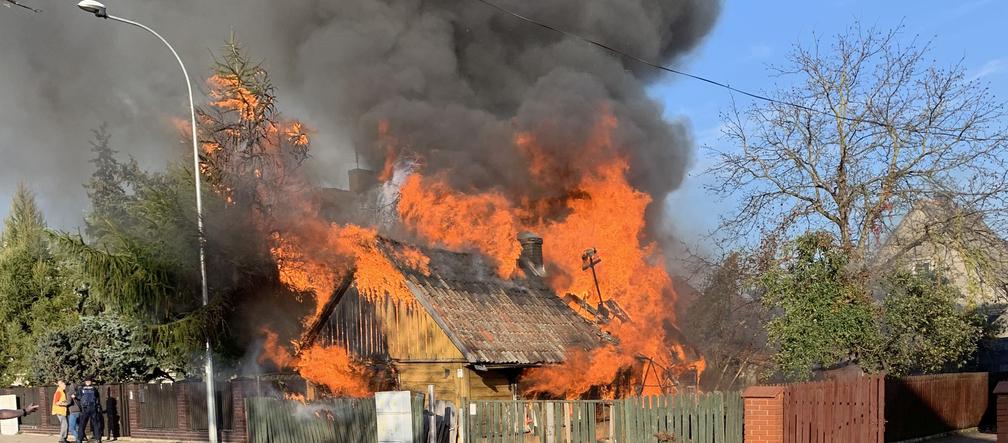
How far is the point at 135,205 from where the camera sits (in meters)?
22.4

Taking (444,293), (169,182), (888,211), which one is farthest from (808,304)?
(169,182)

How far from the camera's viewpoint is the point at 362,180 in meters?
25.5

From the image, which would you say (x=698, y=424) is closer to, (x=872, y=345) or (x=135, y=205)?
(x=872, y=345)

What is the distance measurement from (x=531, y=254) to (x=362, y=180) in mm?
5422

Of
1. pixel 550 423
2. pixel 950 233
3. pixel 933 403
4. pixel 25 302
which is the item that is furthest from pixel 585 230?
pixel 25 302

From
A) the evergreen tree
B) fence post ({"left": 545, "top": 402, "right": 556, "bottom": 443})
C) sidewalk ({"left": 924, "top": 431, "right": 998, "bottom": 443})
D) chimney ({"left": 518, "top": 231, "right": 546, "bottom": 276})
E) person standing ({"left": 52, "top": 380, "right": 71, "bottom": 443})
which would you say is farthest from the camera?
the evergreen tree

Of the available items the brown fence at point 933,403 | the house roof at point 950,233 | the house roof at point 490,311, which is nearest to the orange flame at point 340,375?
the house roof at point 490,311

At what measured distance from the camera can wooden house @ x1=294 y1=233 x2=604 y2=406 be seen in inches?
695

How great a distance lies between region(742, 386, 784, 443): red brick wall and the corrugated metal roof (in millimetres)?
6075

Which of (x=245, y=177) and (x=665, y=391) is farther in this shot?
(x=245, y=177)

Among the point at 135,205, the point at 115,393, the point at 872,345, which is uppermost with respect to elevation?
the point at 135,205

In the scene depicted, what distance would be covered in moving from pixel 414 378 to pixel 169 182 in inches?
333

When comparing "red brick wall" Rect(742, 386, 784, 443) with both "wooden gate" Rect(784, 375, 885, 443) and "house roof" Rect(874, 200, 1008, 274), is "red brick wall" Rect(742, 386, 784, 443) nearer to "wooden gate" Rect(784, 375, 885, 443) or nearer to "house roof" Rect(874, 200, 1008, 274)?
"wooden gate" Rect(784, 375, 885, 443)

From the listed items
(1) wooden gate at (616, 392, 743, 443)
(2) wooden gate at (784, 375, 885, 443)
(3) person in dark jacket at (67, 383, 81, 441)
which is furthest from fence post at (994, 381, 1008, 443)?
(3) person in dark jacket at (67, 383, 81, 441)
